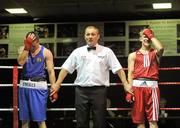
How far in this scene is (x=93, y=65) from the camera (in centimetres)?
425

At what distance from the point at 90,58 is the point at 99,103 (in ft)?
1.64

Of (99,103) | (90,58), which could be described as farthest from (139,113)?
(90,58)

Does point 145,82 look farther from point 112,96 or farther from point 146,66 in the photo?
point 112,96

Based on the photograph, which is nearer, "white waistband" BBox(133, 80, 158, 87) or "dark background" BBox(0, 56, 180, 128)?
"white waistband" BBox(133, 80, 158, 87)

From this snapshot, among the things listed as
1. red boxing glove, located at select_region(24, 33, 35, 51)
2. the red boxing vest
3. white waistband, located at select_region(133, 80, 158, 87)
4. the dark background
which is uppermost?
red boxing glove, located at select_region(24, 33, 35, 51)

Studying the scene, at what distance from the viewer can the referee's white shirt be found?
422 centimetres

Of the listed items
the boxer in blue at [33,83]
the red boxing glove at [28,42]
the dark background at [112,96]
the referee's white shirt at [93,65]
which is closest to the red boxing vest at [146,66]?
the referee's white shirt at [93,65]

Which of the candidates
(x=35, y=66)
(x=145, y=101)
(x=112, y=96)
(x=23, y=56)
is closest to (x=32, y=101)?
(x=35, y=66)

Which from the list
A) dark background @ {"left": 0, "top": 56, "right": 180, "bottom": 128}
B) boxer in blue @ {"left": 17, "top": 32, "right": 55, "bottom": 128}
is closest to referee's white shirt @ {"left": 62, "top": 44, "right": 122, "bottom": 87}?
boxer in blue @ {"left": 17, "top": 32, "right": 55, "bottom": 128}

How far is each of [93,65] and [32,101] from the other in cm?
79

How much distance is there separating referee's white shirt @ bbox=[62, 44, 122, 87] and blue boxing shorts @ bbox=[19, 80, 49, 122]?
1.41 ft

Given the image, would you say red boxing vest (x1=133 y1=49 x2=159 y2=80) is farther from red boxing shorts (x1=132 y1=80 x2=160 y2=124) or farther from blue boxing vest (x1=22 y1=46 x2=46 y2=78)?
blue boxing vest (x1=22 y1=46 x2=46 y2=78)

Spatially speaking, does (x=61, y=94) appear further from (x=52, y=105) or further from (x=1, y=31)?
(x=1, y=31)

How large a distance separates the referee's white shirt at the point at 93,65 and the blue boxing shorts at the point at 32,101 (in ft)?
1.41
